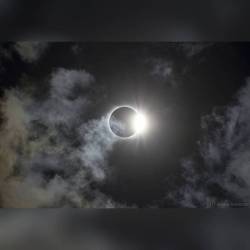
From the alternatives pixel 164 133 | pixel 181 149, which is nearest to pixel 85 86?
pixel 164 133

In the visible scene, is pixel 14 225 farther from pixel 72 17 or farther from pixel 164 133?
pixel 72 17

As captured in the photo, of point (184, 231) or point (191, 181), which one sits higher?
A: point (191, 181)

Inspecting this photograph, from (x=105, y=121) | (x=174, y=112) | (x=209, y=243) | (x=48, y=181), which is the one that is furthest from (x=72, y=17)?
(x=209, y=243)

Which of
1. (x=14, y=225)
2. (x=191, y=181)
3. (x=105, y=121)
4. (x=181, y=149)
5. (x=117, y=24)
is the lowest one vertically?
(x=14, y=225)
